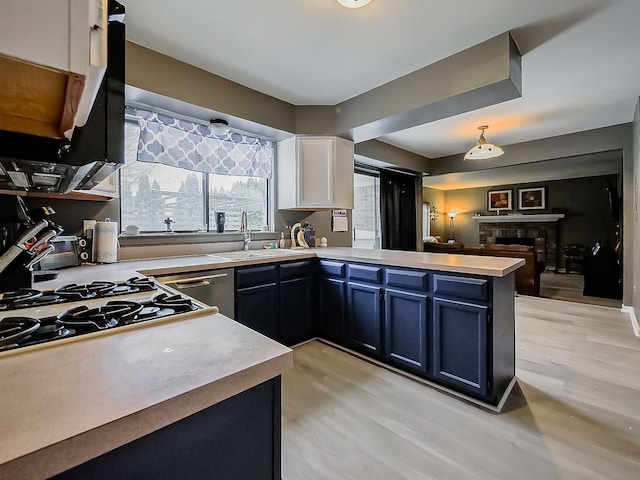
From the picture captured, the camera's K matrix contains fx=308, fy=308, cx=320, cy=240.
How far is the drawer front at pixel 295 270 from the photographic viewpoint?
108 inches

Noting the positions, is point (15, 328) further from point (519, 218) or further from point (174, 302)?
point (519, 218)

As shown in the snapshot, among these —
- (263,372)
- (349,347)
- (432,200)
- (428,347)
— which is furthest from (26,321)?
(432,200)

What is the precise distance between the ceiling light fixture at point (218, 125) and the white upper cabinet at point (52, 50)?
2.39 meters

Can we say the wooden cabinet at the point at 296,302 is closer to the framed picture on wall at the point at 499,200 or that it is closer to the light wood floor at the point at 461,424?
the light wood floor at the point at 461,424

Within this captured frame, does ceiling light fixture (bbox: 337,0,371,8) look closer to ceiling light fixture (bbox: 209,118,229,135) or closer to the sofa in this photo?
ceiling light fixture (bbox: 209,118,229,135)

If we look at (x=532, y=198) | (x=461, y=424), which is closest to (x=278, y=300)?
(x=461, y=424)

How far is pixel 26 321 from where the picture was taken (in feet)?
2.88

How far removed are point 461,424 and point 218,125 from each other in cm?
302

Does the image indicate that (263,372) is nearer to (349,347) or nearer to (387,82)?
(349,347)

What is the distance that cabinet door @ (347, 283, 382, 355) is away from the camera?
2533 millimetres

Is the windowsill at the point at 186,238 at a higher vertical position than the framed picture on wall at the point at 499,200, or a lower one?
lower

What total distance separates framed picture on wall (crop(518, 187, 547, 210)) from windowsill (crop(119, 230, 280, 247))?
315 inches

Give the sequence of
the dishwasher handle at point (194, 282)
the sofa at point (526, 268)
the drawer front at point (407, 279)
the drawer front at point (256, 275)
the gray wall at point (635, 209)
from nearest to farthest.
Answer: the dishwasher handle at point (194, 282)
the drawer front at point (407, 279)
the drawer front at point (256, 275)
the gray wall at point (635, 209)
the sofa at point (526, 268)

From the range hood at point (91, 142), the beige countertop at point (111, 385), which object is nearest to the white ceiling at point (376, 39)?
the range hood at point (91, 142)
